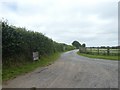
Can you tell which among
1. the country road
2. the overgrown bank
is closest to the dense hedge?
the overgrown bank

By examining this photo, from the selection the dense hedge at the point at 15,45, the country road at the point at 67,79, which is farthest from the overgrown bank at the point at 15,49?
the country road at the point at 67,79

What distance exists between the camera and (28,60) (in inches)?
679

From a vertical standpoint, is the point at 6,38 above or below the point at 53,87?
above

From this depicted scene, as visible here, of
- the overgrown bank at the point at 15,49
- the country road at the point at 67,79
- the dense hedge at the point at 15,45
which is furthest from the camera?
the dense hedge at the point at 15,45

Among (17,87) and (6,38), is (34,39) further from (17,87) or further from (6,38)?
(17,87)

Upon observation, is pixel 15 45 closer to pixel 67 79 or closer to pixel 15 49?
pixel 15 49

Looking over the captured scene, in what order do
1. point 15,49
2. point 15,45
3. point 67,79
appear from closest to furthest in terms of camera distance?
point 67,79 → point 15,45 → point 15,49

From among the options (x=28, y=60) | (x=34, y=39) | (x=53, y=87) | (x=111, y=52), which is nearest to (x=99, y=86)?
(x=53, y=87)

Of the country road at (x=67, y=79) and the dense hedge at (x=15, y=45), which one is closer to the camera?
the country road at (x=67, y=79)

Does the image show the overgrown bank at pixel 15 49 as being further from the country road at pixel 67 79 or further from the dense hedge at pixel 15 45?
the country road at pixel 67 79

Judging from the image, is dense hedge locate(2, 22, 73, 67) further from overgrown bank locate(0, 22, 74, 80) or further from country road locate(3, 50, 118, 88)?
country road locate(3, 50, 118, 88)

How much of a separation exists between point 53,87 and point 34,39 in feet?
37.7

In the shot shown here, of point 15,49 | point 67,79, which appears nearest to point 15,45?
point 15,49

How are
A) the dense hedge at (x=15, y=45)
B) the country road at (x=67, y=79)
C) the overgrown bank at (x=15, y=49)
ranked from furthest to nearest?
the dense hedge at (x=15, y=45), the overgrown bank at (x=15, y=49), the country road at (x=67, y=79)
